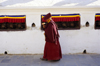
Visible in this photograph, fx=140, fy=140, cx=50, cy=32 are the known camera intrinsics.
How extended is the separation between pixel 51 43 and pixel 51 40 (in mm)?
195

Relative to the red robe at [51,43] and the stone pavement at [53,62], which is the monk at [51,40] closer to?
the red robe at [51,43]

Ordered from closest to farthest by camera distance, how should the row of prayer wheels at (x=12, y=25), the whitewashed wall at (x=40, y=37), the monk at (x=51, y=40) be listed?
the monk at (x=51, y=40) → the whitewashed wall at (x=40, y=37) → the row of prayer wheels at (x=12, y=25)

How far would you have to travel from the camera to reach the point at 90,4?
6.18 m

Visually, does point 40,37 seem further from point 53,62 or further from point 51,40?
point 53,62

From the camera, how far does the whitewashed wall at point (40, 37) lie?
20.6ft

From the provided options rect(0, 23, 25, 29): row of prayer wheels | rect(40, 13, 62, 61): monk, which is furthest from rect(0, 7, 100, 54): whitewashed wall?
rect(40, 13, 62, 61): monk

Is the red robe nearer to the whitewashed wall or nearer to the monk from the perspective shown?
the monk

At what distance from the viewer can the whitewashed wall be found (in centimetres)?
627

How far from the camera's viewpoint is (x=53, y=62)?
18.4 ft

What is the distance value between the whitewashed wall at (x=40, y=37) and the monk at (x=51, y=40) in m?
0.83

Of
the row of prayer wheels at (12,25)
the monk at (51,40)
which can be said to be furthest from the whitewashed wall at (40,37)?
the monk at (51,40)

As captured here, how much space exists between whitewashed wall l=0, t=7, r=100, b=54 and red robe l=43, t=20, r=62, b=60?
834 millimetres

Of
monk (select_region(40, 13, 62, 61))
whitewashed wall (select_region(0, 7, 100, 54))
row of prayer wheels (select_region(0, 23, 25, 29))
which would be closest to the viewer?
monk (select_region(40, 13, 62, 61))

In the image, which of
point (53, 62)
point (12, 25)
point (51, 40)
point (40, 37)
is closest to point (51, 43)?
point (51, 40)
